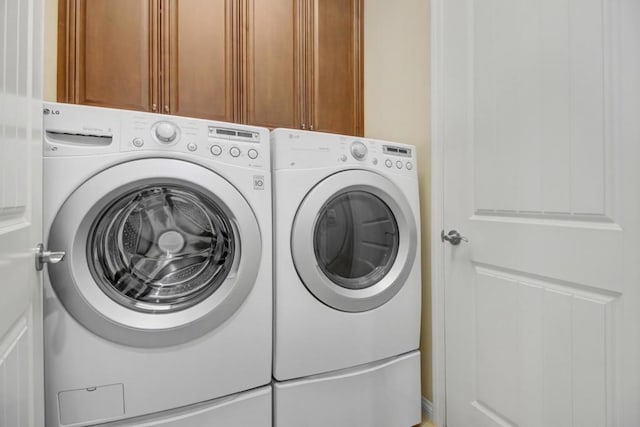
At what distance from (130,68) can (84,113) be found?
25.7 inches

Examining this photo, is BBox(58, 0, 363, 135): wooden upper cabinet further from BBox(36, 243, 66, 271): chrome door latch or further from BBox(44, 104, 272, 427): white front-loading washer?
BBox(36, 243, 66, 271): chrome door latch

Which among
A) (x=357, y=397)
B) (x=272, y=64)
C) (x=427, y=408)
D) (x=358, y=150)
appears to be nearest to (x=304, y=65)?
(x=272, y=64)

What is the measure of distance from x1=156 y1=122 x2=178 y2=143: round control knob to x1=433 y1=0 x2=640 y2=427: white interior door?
962mm

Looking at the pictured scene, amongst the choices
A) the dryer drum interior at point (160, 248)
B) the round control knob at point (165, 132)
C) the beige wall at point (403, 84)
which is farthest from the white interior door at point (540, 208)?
the round control knob at point (165, 132)

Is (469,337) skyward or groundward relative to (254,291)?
groundward

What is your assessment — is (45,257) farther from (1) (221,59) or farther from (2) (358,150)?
(1) (221,59)

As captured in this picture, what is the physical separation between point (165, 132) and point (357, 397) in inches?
41.8

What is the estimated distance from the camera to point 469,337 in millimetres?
1153

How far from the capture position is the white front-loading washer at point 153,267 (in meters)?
0.79

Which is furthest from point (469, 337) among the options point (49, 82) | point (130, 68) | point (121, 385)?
point (49, 82)

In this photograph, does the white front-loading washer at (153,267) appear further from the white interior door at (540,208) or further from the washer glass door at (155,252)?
the white interior door at (540,208)

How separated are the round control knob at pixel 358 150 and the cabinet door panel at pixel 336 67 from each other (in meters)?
0.61

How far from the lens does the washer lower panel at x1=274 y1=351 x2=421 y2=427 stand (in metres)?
1.03

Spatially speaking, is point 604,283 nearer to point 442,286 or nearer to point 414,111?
point 442,286
